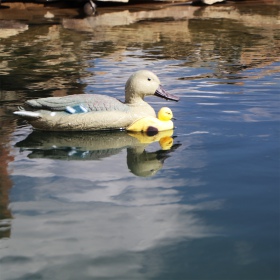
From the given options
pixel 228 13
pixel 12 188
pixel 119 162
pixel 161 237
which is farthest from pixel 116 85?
pixel 228 13

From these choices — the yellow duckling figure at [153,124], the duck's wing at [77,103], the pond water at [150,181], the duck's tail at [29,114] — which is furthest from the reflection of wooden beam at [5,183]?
the yellow duckling figure at [153,124]

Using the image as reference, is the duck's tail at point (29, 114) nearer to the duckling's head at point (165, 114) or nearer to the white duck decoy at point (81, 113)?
the white duck decoy at point (81, 113)

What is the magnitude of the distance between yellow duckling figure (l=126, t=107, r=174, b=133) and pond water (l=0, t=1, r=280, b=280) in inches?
4.2

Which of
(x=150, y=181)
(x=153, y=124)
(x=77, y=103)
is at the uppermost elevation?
(x=77, y=103)

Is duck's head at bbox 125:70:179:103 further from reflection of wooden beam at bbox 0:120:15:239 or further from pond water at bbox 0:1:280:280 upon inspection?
reflection of wooden beam at bbox 0:120:15:239

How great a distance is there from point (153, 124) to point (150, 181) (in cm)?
163

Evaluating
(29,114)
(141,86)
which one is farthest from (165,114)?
(29,114)

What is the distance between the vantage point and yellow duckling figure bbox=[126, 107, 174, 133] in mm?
8570

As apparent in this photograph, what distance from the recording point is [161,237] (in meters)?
5.74

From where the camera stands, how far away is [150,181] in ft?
23.1

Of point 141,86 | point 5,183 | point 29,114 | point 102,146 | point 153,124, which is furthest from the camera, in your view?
point 141,86

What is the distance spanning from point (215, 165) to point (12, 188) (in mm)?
2034

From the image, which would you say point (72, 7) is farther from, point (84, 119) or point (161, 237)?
point (161, 237)

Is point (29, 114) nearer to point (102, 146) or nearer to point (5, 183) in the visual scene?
point (102, 146)
